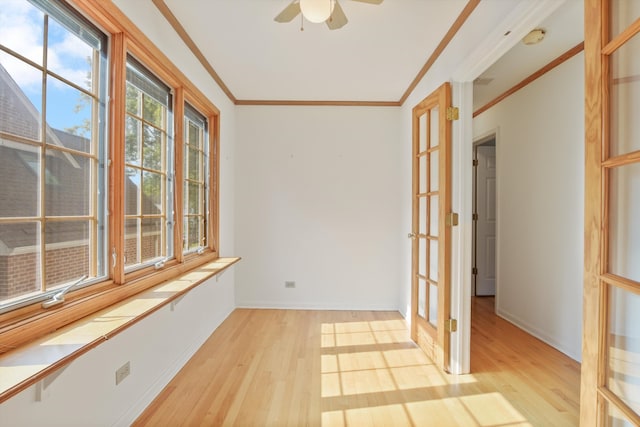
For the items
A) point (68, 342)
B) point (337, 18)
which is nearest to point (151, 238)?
point (68, 342)

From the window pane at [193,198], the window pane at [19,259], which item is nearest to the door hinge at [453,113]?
the window pane at [193,198]

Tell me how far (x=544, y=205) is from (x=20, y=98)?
3.79m

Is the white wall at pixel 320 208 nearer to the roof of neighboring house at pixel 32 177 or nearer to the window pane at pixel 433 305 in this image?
the window pane at pixel 433 305

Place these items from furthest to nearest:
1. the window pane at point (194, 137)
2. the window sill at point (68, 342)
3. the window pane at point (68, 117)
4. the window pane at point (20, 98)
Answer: the window pane at point (194, 137), the window pane at point (68, 117), the window pane at point (20, 98), the window sill at point (68, 342)

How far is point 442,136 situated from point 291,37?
1.38 metres

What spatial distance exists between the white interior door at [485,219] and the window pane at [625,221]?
12.0ft

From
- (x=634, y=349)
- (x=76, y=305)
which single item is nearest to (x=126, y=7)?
(x=76, y=305)

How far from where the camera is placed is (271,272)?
3926 millimetres

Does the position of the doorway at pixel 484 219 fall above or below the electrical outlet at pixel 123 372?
above

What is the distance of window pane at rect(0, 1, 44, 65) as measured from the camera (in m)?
1.20

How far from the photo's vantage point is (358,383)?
2.24m

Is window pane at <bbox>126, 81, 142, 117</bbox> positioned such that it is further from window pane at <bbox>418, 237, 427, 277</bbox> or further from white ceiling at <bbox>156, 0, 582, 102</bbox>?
window pane at <bbox>418, 237, 427, 277</bbox>

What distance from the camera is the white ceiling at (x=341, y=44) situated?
2.09m

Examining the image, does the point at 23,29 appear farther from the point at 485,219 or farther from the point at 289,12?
the point at 485,219
